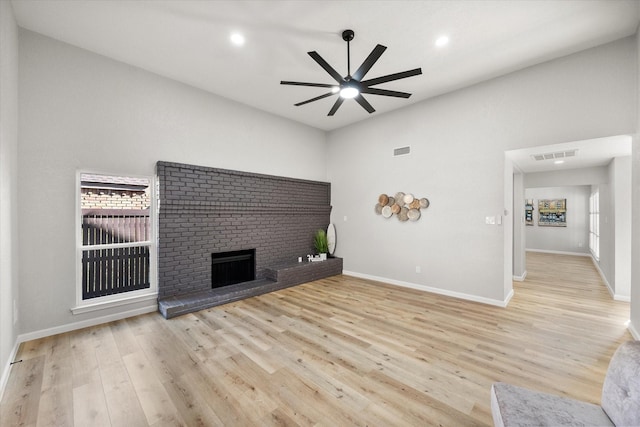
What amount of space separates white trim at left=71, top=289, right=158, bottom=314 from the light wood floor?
266mm

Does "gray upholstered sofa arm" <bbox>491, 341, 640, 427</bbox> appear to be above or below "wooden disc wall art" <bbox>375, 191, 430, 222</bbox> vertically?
below

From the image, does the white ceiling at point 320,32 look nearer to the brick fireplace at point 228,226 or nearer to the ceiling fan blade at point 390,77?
the ceiling fan blade at point 390,77

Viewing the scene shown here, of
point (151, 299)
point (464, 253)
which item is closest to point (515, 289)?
point (464, 253)

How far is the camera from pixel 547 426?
3.87ft

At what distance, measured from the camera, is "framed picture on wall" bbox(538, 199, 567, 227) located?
353 inches

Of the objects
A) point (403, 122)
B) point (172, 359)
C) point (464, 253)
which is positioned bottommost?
point (172, 359)

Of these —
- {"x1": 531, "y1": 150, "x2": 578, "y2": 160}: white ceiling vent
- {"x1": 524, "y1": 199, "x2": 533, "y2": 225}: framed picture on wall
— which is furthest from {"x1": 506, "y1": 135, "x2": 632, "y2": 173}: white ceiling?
{"x1": 524, "y1": 199, "x2": 533, "y2": 225}: framed picture on wall

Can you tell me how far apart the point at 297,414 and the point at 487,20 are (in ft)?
13.6

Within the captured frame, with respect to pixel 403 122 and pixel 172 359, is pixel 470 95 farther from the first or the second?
pixel 172 359

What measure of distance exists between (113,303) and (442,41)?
541 centimetres

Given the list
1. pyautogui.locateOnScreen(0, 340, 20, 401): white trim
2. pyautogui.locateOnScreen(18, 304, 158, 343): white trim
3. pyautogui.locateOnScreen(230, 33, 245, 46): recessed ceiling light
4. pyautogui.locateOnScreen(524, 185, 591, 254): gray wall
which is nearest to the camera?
pyautogui.locateOnScreen(0, 340, 20, 401): white trim

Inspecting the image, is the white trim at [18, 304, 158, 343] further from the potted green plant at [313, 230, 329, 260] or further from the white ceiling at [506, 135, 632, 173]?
the white ceiling at [506, 135, 632, 173]

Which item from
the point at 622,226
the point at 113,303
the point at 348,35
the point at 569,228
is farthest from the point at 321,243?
the point at 569,228

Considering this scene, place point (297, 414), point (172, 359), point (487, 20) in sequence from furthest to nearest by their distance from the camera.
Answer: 1. point (487, 20)
2. point (172, 359)
3. point (297, 414)
